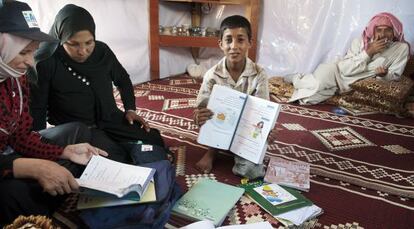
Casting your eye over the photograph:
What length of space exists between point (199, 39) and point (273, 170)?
197cm

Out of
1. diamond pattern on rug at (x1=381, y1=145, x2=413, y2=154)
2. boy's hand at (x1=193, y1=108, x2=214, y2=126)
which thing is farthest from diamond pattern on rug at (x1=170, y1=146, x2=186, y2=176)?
diamond pattern on rug at (x1=381, y1=145, x2=413, y2=154)

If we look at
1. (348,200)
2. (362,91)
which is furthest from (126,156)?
(362,91)

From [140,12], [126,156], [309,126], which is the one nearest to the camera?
[126,156]

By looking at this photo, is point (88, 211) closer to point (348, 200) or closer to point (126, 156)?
point (126, 156)

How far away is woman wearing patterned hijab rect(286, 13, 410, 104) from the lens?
2695mm

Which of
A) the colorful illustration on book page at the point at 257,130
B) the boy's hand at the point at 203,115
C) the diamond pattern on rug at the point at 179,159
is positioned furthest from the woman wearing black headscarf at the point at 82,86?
the colorful illustration on book page at the point at 257,130

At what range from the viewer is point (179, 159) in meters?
1.82

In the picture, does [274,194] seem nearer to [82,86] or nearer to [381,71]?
[82,86]

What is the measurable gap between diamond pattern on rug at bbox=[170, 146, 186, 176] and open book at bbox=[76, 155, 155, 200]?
447 mm

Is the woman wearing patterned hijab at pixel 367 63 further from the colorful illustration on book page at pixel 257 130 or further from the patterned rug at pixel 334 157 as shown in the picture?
the colorful illustration on book page at pixel 257 130

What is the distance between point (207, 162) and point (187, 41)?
1856 mm

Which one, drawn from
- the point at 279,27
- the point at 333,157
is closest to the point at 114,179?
the point at 333,157

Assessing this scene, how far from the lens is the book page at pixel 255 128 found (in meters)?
1.52

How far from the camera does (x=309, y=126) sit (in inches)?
91.7
